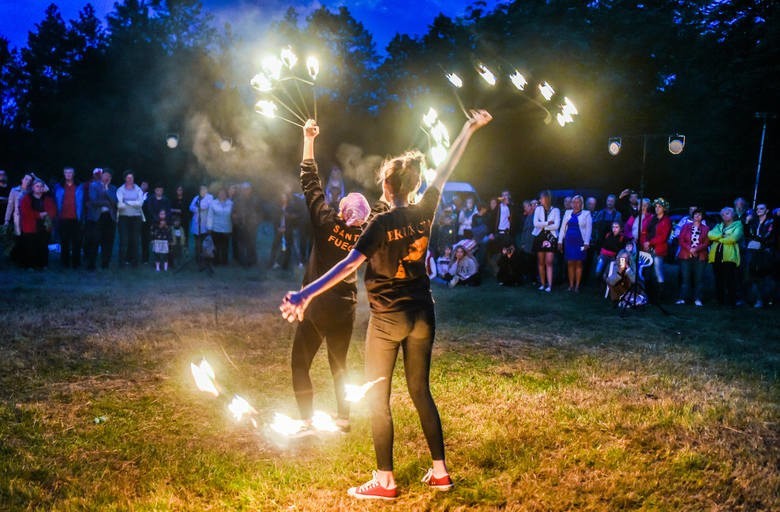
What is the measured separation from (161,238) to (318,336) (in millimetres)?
11384

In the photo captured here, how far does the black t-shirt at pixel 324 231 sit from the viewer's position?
4.31 m

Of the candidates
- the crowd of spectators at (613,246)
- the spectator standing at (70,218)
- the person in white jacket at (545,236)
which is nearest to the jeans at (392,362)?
the crowd of spectators at (613,246)

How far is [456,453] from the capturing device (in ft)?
14.7

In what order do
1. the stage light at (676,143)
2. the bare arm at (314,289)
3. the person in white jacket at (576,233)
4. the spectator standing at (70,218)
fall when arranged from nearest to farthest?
1. the bare arm at (314,289)
2. the stage light at (676,143)
3. the person in white jacket at (576,233)
4. the spectator standing at (70,218)

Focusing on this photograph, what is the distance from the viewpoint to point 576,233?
42.8ft

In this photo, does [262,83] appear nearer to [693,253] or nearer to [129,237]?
[693,253]

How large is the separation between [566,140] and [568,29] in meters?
6.81

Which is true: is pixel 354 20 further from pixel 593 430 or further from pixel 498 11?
pixel 593 430

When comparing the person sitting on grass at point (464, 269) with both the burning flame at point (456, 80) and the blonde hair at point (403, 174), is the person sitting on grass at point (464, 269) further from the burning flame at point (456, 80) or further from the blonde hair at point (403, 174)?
the blonde hair at point (403, 174)

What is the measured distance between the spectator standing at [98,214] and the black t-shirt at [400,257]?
1292 cm

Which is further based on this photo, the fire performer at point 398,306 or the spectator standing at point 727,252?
the spectator standing at point 727,252

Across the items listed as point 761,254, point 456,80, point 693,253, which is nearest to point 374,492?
point 456,80

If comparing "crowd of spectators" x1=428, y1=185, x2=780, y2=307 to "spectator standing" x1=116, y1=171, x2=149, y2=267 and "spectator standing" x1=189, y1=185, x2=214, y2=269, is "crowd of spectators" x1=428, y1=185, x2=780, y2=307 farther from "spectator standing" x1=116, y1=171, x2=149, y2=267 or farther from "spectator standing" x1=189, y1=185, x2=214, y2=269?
"spectator standing" x1=116, y1=171, x2=149, y2=267

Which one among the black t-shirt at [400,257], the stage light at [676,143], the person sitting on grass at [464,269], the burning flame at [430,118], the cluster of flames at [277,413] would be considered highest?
the stage light at [676,143]
